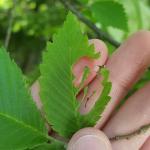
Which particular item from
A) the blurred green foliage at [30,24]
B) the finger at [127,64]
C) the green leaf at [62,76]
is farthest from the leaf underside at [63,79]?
the blurred green foliage at [30,24]

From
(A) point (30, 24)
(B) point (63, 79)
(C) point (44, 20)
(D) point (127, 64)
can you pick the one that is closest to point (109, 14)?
(D) point (127, 64)

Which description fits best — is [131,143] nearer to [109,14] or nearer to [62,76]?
[62,76]

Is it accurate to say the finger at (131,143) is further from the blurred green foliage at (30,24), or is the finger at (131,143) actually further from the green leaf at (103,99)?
the blurred green foliage at (30,24)

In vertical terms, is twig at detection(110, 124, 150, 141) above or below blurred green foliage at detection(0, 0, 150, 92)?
above

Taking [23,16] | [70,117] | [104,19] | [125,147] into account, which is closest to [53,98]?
[70,117]

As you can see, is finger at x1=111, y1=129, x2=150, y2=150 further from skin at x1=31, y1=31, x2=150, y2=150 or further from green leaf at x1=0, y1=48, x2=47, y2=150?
green leaf at x1=0, y1=48, x2=47, y2=150

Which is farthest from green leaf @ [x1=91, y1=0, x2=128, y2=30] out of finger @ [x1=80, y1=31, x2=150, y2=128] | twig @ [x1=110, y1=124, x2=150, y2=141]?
twig @ [x1=110, y1=124, x2=150, y2=141]
